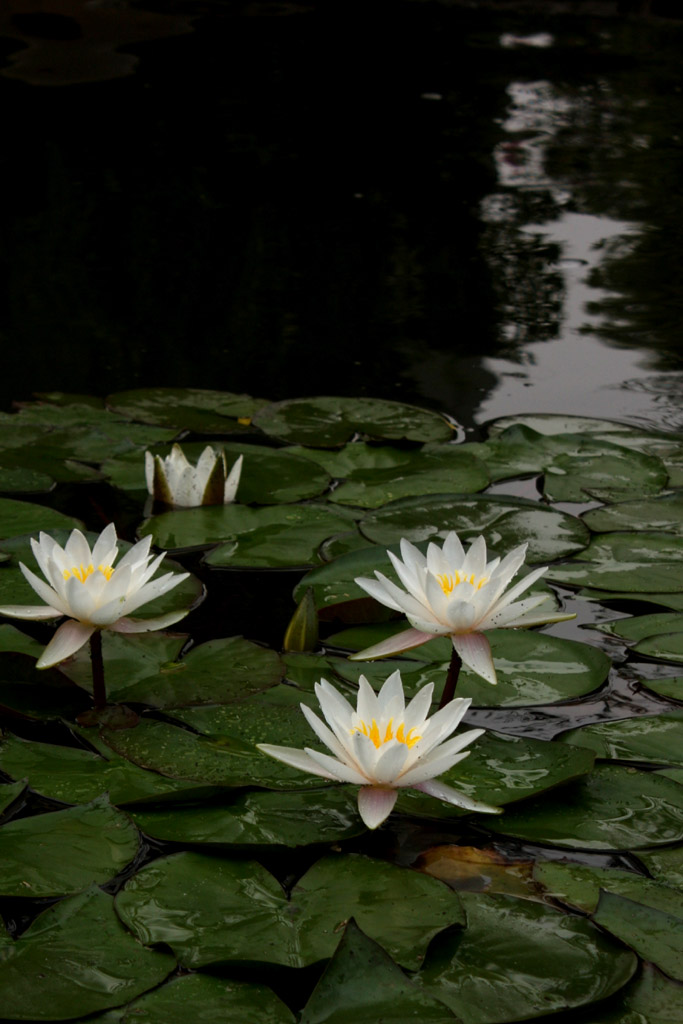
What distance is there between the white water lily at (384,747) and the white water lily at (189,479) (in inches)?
39.2

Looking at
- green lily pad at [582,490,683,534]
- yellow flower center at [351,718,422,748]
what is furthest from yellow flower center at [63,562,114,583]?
green lily pad at [582,490,683,534]

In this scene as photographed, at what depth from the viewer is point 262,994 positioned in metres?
1.14

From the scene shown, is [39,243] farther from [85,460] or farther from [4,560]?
[4,560]

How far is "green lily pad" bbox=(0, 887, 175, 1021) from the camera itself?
1.10 metres

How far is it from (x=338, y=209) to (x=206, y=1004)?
3990 mm

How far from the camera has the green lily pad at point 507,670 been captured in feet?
5.49

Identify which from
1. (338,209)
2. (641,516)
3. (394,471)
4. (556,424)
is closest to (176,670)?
(394,471)

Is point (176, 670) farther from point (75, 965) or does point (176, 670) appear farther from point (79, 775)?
point (75, 965)

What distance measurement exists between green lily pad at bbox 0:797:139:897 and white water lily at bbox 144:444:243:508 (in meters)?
0.97

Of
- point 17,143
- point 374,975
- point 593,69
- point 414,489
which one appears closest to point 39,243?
point 17,143

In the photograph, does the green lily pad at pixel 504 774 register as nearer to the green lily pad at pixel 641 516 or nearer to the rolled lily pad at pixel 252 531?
the rolled lily pad at pixel 252 531

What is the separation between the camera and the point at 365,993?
1.08 metres

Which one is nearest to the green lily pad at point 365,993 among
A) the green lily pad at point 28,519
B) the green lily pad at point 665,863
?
the green lily pad at point 665,863

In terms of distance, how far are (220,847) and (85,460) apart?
1.35m
